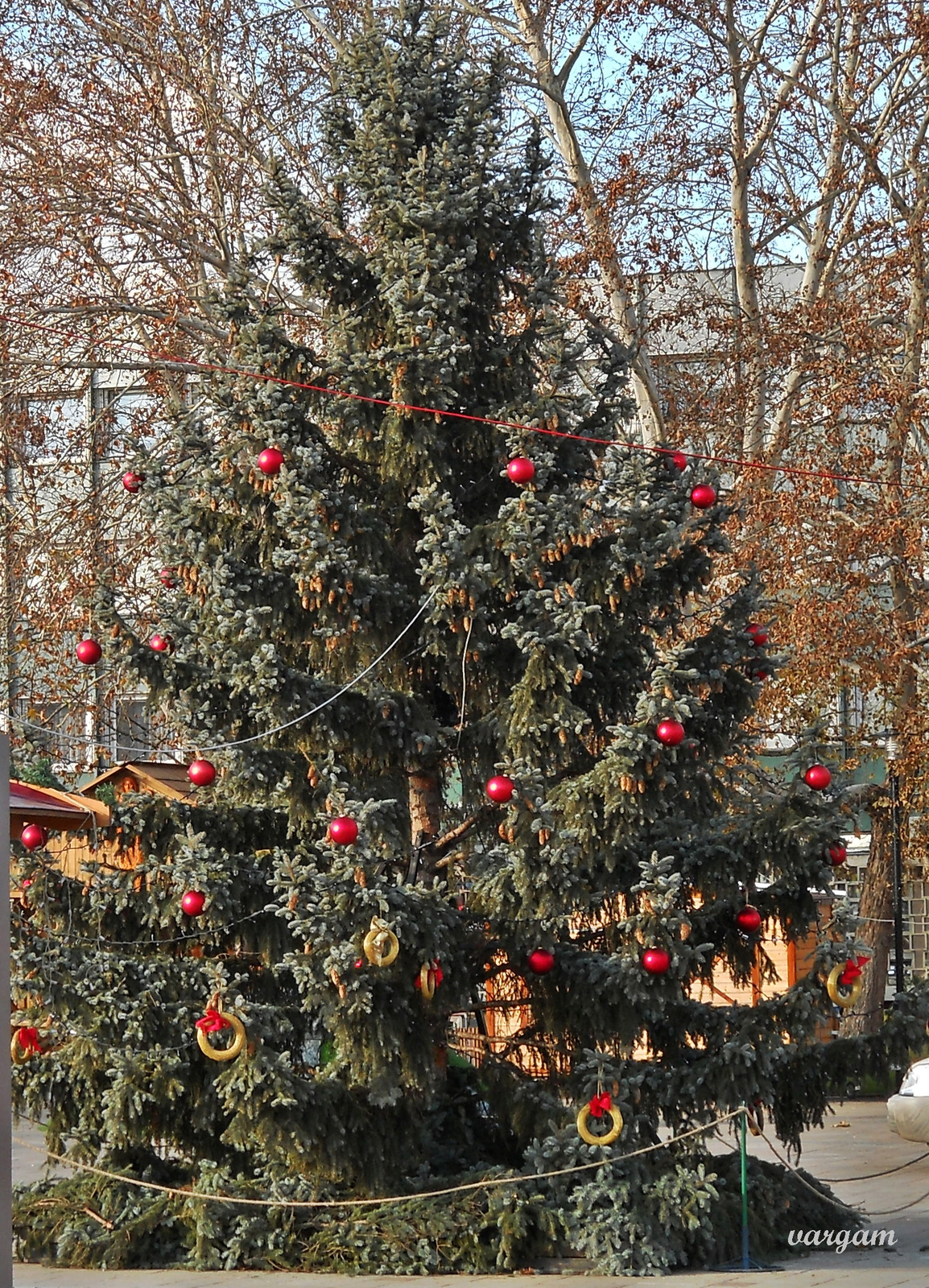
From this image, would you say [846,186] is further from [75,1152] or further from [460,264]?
[75,1152]

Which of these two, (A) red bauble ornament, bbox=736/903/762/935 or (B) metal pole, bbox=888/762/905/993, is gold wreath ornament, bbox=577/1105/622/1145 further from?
(B) metal pole, bbox=888/762/905/993

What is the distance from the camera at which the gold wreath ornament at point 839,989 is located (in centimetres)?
920

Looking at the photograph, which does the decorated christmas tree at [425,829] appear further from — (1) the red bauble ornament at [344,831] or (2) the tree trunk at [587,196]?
(2) the tree trunk at [587,196]

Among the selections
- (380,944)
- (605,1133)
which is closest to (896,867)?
(605,1133)

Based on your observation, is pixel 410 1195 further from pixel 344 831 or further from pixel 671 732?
pixel 671 732

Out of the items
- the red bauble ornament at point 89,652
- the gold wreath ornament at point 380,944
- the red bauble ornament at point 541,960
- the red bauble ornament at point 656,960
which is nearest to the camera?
the gold wreath ornament at point 380,944

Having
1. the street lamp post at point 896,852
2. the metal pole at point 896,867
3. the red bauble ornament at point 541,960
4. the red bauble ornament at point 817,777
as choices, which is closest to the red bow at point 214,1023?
the red bauble ornament at point 541,960

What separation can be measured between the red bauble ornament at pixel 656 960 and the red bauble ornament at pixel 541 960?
23.5 inches

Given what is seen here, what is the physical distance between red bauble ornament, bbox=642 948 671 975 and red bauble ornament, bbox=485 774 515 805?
3.71 ft

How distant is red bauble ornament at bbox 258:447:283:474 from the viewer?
9.46 meters

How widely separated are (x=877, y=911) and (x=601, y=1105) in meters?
12.3

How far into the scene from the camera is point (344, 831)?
8695 millimetres

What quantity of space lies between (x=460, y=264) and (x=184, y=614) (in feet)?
8.88

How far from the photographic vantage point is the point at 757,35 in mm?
18344
